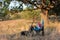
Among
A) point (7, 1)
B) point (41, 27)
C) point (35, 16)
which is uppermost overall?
point (7, 1)

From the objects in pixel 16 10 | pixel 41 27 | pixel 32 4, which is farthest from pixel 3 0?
pixel 41 27

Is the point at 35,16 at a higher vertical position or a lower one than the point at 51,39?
lower

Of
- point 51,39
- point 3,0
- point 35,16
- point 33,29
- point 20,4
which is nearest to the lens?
point 51,39

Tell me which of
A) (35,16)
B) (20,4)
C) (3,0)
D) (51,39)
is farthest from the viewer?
(35,16)

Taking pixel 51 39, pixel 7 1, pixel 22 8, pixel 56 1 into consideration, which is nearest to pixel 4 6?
pixel 7 1

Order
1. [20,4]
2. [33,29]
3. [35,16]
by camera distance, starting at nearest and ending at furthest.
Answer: [33,29] → [20,4] → [35,16]

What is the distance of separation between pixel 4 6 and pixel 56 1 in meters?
4.73

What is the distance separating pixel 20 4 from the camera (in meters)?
18.1

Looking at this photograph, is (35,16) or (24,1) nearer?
(24,1)

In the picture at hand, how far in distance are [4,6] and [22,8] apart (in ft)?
5.57

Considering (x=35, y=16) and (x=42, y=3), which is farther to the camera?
(x=35, y=16)

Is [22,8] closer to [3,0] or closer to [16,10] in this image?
[16,10]

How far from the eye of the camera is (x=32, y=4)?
18375 millimetres

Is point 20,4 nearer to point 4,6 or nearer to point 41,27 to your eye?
point 4,6
